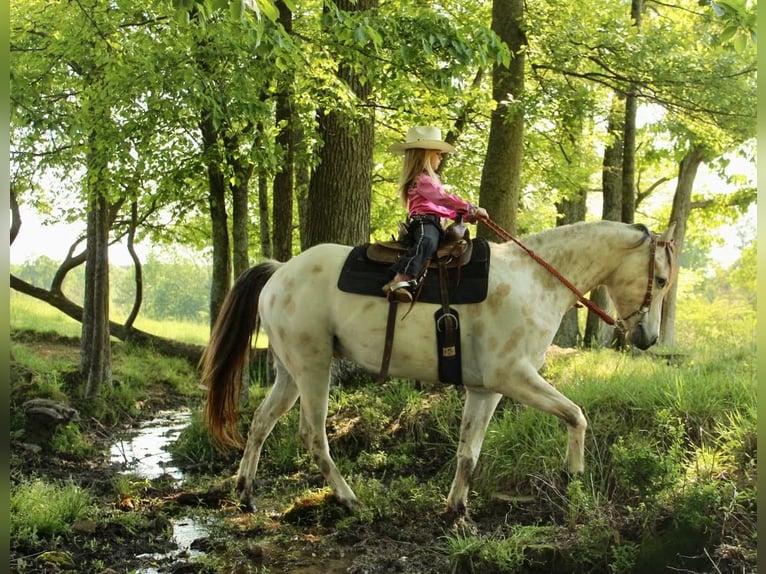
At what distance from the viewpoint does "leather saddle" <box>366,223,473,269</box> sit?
218 inches

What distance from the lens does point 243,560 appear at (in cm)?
518

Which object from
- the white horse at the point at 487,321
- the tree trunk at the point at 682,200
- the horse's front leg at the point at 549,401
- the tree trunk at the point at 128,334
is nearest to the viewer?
the horse's front leg at the point at 549,401

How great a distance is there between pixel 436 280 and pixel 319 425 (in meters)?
1.61

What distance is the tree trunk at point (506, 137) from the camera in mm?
10055

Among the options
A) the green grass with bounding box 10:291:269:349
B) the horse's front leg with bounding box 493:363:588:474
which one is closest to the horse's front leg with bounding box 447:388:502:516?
the horse's front leg with bounding box 493:363:588:474

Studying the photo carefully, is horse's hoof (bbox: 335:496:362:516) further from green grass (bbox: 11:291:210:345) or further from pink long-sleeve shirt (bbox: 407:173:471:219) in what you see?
green grass (bbox: 11:291:210:345)

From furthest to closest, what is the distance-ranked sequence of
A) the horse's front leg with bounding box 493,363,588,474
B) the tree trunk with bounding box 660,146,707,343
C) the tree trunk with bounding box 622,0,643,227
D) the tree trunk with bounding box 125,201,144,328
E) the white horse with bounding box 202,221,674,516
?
the tree trunk with bounding box 660,146,707,343 < the tree trunk with bounding box 125,201,144,328 < the tree trunk with bounding box 622,0,643,227 < the white horse with bounding box 202,221,674,516 < the horse's front leg with bounding box 493,363,588,474

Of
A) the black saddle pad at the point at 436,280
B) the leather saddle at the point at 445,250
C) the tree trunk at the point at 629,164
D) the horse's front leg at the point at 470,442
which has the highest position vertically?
the tree trunk at the point at 629,164

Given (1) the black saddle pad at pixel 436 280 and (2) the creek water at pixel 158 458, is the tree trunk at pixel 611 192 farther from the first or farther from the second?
(1) the black saddle pad at pixel 436 280

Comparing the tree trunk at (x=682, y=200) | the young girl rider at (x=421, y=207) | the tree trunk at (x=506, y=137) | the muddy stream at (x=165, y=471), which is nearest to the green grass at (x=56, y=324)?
the muddy stream at (x=165, y=471)

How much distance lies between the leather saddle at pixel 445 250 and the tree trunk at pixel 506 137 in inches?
163

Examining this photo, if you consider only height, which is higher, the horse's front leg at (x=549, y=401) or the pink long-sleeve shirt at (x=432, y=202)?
the pink long-sleeve shirt at (x=432, y=202)

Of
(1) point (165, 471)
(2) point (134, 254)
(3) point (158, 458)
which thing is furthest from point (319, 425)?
(2) point (134, 254)

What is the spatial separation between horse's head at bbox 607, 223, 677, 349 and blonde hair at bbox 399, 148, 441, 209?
1.62 meters
